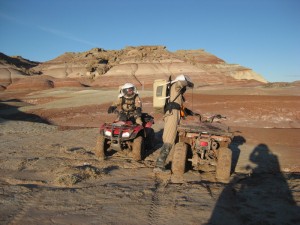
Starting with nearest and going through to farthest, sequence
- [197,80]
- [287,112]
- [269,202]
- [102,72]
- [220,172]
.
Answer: [269,202], [220,172], [287,112], [197,80], [102,72]

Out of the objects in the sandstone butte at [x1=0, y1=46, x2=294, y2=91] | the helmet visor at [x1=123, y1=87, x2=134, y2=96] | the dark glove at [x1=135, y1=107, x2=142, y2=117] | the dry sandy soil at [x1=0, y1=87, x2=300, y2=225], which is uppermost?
the sandstone butte at [x1=0, y1=46, x2=294, y2=91]

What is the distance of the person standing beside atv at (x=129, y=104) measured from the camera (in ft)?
31.4

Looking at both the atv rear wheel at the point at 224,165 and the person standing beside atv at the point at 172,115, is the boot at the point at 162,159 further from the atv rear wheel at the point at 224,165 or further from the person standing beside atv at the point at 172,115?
the atv rear wheel at the point at 224,165

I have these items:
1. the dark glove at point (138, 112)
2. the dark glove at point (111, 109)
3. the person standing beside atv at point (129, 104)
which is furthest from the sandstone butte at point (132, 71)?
the dark glove at point (138, 112)

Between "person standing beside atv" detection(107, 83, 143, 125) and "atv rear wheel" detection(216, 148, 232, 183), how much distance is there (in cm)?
318

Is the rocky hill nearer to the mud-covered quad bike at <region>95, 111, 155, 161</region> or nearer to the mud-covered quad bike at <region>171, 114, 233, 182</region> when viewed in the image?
the mud-covered quad bike at <region>95, 111, 155, 161</region>

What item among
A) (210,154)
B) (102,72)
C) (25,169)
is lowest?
(25,169)

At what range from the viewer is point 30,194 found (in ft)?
18.5

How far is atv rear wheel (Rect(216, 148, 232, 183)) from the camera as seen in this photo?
695 cm

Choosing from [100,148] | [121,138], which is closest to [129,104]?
[121,138]

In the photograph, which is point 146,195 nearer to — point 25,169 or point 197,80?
point 25,169

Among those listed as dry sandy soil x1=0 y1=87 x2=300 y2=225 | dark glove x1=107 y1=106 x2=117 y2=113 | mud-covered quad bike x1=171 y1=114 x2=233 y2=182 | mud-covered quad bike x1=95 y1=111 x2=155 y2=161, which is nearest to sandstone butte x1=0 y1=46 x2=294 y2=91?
dry sandy soil x1=0 y1=87 x2=300 y2=225

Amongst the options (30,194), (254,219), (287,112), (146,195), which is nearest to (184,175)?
(146,195)

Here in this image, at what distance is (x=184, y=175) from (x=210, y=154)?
852 mm
